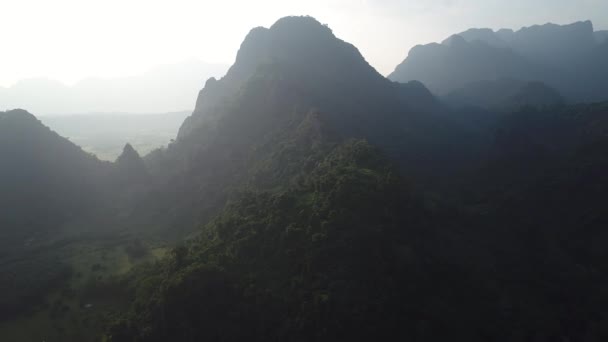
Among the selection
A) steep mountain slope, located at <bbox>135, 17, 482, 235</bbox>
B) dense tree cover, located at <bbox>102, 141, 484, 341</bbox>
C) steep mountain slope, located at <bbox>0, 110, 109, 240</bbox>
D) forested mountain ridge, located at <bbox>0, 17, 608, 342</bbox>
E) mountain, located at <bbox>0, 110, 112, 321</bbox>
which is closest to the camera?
dense tree cover, located at <bbox>102, 141, 484, 341</bbox>

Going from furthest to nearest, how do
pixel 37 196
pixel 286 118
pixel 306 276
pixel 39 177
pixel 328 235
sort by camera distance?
pixel 39 177
pixel 286 118
pixel 37 196
pixel 328 235
pixel 306 276

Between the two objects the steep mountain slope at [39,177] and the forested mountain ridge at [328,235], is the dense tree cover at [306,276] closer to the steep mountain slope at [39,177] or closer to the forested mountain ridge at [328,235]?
the forested mountain ridge at [328,235]

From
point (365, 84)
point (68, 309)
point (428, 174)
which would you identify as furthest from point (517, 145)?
point (68, 309)

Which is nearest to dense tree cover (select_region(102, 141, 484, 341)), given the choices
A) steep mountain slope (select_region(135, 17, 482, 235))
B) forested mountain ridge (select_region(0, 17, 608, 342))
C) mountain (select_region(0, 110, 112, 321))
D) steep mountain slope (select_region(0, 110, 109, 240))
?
forested mountain ridge (select_region(0, 17, 608, 342))

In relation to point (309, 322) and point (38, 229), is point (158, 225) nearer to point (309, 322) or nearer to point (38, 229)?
point (38, 229)

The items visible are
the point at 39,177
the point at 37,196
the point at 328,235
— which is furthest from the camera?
the point at 39,177

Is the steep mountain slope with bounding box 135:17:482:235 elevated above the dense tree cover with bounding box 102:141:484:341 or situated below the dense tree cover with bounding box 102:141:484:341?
above

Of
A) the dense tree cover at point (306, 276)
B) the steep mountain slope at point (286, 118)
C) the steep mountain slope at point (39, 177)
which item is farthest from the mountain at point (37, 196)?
the dense tree cover at point (306, 276)

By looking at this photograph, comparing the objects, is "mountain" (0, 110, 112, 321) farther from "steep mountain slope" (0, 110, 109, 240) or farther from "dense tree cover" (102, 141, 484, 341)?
"dense tree cover" (102, 141, 484, 341)

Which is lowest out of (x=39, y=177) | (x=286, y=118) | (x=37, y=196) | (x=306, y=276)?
(x=306, y=276)

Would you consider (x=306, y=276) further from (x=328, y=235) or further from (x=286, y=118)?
(x=286, y=118)

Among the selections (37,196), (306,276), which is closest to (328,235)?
(306,276)
